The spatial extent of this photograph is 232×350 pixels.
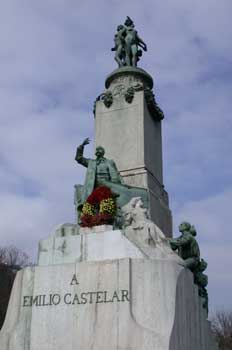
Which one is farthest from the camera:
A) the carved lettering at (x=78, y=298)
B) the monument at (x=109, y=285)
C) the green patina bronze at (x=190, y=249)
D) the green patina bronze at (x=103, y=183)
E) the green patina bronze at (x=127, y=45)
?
the green patina bronze at (x=127, y=45)

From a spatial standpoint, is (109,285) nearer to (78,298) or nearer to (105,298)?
(105,298)

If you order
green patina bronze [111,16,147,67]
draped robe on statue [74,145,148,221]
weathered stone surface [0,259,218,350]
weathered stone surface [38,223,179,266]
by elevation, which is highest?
green patina bronze [111,16,147,67]

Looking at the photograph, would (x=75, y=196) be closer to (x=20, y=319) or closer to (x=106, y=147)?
(x=106, y=147)

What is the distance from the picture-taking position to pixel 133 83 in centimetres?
1588

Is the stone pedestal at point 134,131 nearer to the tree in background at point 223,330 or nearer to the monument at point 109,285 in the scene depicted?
the monument at point 109,285

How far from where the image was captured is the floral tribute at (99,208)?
1096cm

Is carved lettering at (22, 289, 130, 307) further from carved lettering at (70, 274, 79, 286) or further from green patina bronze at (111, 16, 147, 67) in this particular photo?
green patina bronze at (111, 16, 147, 67)

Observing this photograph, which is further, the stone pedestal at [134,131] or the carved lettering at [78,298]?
the stone pedestal at [134,131]

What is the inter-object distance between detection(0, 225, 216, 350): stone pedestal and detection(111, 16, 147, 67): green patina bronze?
801 centimetres

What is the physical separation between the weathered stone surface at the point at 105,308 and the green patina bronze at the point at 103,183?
8.44ft

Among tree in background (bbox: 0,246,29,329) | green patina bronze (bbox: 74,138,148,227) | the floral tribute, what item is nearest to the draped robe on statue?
green patina bronze (bbox: 74,138,148,227)

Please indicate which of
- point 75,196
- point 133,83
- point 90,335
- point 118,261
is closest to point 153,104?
point 133,83

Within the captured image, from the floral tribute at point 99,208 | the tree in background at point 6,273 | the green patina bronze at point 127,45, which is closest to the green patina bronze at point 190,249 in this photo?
the floral tribute at point 99,208

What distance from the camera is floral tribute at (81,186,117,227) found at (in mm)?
10961
